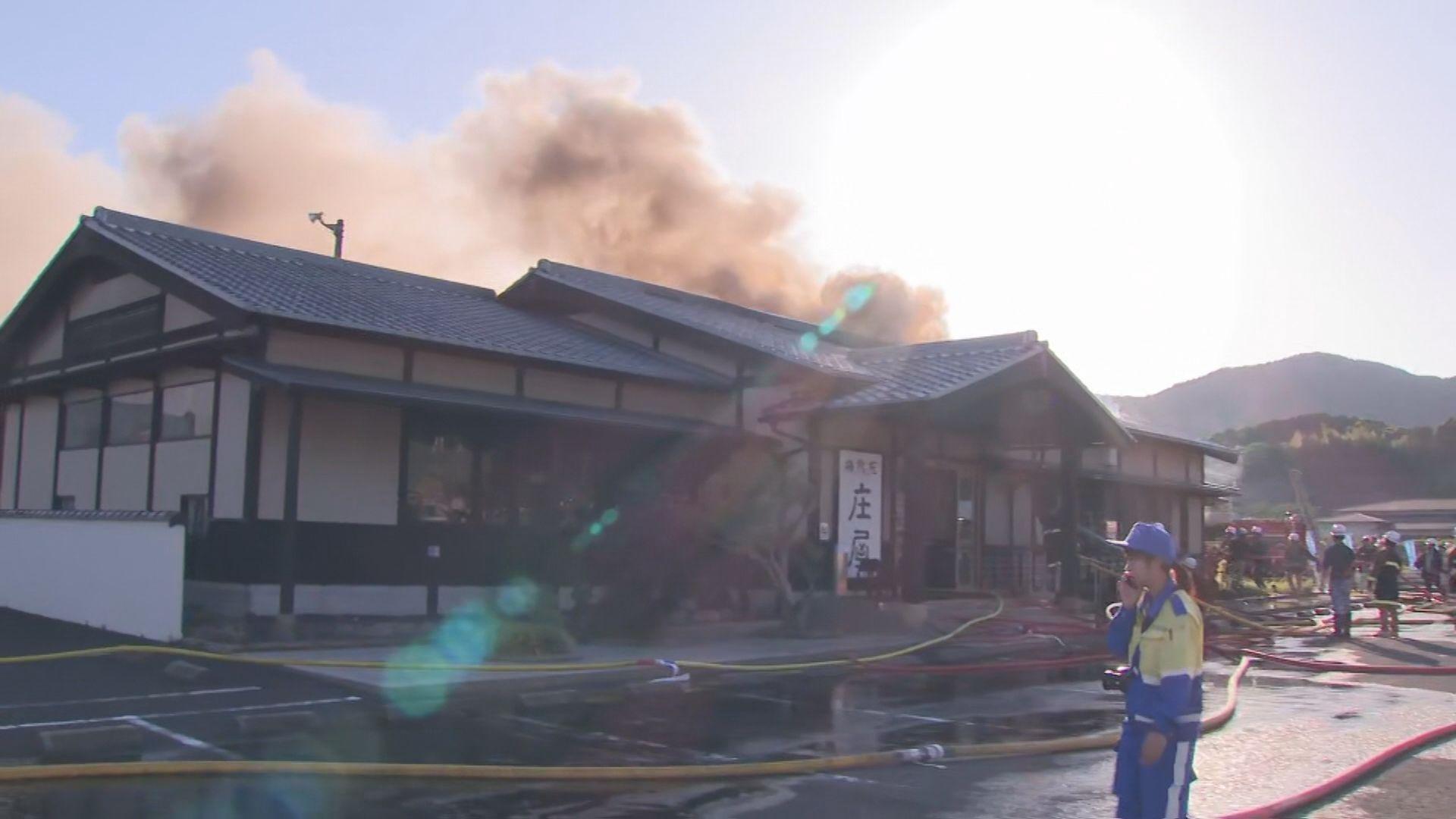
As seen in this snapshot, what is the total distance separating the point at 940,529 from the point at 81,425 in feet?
45.4

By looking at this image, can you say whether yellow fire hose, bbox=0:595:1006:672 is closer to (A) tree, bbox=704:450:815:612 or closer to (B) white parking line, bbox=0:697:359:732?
(B) white parking line, bbox=0:697:359:732

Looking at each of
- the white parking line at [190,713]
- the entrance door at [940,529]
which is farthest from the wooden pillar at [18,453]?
the entrance door at [940,529]

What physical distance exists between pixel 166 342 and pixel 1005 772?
1253 centimetres

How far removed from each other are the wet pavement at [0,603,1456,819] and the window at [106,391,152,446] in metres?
6.58

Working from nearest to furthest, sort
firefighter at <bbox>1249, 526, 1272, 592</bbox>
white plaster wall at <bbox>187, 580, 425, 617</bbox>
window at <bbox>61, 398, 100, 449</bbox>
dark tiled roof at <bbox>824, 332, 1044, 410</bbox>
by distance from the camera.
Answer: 1. white plaster wall at <bbox>187, 580, 425, 617</bbox>
2. dark tiled roof at <bbox>824, 332, 1044, 410</bbox>
3. window at <bbox>61, 398, 100, 449</bbox>
4. firefighter at <bbox>1249, 526, 1272, 592</bbox>

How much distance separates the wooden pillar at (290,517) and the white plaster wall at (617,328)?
686 cm

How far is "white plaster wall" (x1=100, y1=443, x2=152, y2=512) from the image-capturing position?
16250mm

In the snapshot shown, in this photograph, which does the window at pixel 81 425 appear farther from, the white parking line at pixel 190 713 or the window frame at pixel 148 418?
the white parking line at pixel 190 713

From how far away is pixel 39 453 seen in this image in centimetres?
1930

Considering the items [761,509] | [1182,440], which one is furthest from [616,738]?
[1182,440]

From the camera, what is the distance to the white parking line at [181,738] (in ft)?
25.6

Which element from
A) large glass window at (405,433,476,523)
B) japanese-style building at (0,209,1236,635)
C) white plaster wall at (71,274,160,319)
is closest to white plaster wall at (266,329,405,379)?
japanese-style building at (0,209,1236,635)

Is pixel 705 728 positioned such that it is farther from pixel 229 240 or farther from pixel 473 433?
pixel 229 240

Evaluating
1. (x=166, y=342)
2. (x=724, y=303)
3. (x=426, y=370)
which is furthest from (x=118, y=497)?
(x=724, y=303)
